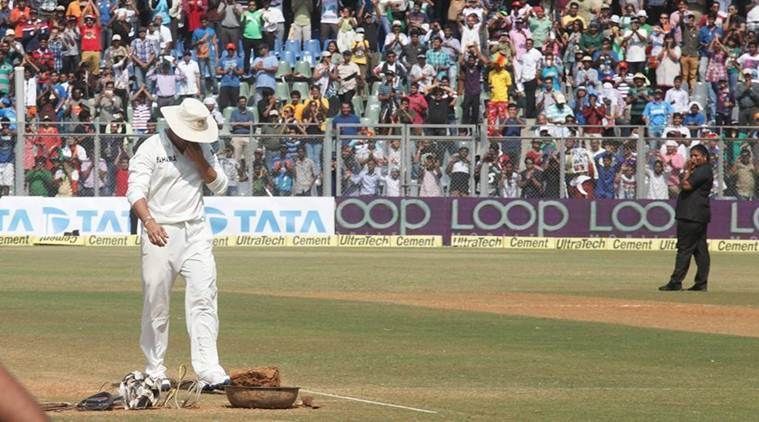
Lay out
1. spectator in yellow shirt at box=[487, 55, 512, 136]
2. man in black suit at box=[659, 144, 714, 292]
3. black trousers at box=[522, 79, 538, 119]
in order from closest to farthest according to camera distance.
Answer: man in black suit at box=[659, 144, 714, 292]
spectator in yellow shirt at box=[487, 55, 512, 136]
black trousers at box=[522, 79, 538, 119]

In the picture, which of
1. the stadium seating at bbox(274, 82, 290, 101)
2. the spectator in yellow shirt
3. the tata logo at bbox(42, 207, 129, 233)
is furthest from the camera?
the stadium seating at bbox(274, 82, 290, 101)

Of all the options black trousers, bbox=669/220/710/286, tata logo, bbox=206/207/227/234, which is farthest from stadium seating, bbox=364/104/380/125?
black trousers, bbox=669/220/710/286

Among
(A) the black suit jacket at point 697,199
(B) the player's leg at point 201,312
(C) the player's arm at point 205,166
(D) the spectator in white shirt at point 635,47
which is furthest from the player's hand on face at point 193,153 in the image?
(D) the spectator in white shirt at point 635,47

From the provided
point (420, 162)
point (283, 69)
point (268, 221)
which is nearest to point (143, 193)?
point (420, 162)

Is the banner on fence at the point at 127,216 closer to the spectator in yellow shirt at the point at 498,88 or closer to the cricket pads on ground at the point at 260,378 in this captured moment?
the spectator in yellow shirt at the point at 498,88

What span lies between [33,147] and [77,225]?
6.65ft

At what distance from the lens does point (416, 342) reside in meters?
14.9

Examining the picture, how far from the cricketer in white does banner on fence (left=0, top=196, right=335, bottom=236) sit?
924 inches

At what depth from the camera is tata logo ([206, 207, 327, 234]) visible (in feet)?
114

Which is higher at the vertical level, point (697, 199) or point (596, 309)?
point (697, 199)

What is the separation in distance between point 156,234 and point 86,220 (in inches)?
971

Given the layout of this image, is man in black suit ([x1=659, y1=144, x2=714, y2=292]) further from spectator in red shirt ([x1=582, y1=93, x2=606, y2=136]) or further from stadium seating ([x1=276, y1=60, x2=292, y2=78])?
stadium seating ([x1=276, y1=60, x2=292, y2=78])

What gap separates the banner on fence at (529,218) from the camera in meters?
35.0

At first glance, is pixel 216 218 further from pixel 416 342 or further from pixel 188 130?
pixel 188 130
